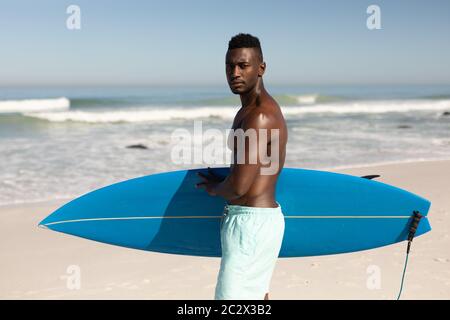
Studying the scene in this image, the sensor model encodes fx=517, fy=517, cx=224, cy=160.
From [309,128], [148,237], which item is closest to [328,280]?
[148,237]

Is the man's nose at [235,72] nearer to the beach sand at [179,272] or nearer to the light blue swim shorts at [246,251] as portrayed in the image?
the light blue swim shorts at [246,251]

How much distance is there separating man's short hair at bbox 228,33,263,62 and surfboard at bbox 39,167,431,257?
1239 mm

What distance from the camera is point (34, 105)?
80.1 ft

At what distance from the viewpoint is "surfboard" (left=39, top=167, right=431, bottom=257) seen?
3.35 meters

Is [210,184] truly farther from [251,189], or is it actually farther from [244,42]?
[244,42]

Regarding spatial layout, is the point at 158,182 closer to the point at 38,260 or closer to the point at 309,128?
the point at 38,260

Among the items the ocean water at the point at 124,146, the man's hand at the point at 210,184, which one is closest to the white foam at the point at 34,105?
the ocean water at the point at 124,146

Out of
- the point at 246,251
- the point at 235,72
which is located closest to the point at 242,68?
the point at 235,72

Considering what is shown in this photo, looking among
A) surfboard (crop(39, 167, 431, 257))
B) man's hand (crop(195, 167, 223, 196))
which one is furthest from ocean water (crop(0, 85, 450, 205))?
man's hand (crop(195, 167, 223, 196))

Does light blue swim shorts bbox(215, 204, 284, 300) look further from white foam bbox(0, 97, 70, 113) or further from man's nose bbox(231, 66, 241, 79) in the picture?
white foam bbox(0, 97, 70, 113)

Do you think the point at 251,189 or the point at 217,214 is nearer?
the point at 251,189

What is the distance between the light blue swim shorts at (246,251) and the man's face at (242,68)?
0.52 metres

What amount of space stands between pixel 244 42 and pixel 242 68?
0.35 ft
